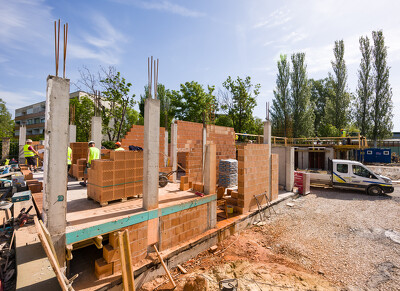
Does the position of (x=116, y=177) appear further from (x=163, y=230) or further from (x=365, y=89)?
(x=365, y=89)

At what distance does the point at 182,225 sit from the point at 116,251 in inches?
73.5

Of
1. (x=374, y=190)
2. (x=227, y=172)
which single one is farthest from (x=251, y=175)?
(x=374, y=190)

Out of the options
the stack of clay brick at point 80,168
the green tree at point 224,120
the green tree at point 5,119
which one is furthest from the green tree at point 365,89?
the green tree at point 5,119

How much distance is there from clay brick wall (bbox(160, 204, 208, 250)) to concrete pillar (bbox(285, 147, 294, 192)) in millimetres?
8094

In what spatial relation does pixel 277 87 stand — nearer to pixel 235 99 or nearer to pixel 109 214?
pixel 235 99

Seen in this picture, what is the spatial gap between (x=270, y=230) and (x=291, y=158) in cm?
592

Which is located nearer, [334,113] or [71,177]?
[71,177]

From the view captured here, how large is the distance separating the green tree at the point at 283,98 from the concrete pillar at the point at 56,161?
34.9 meters

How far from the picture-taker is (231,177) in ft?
36.6

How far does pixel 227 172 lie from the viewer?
11.0 m

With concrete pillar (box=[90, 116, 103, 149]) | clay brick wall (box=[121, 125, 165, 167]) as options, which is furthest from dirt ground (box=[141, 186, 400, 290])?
concrete pillar (box=[90, 116, 103, 149])

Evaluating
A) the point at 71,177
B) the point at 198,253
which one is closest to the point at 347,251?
the point at 198,253

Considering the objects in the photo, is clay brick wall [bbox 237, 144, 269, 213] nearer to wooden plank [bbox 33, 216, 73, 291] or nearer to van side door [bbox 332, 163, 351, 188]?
wooden plank [bbox 33, 216, 73, 291]

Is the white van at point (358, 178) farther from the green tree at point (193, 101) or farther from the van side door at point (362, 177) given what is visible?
the green tree at point (193, 101)
